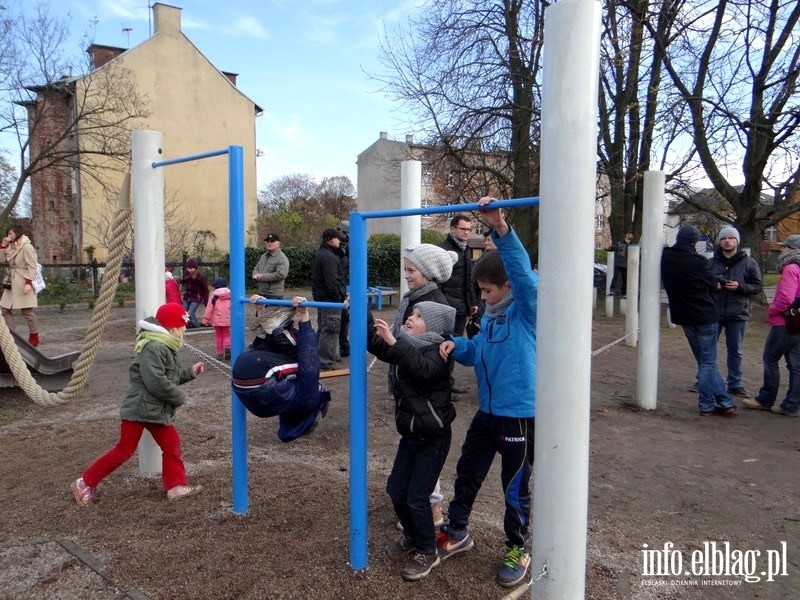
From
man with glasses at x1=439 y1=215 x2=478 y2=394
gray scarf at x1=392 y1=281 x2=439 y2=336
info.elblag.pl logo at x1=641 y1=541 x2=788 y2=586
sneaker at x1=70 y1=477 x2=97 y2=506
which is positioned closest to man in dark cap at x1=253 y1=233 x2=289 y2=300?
man with glasses at x1=439 y1=215 x2=478 y2=394

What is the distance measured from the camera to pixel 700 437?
518 cm

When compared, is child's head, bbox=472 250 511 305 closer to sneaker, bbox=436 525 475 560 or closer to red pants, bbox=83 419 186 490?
sneaker, bbox=436 525 475 560

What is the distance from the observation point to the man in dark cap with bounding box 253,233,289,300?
25.8 ft

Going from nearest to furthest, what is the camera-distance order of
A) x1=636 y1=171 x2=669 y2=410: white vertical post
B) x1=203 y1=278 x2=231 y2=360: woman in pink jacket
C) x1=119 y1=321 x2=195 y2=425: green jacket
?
x1=119 y1=321 x2=195 y2=425: green jacket, x1=636 y1=171 x2=669 y2=410: white vertical post, x1=203 y1=278 x2=231 y2=360: woman in pink jacket

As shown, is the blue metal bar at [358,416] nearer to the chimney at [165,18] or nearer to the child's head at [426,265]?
the child's head at [426,265]

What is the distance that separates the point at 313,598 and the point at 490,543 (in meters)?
0.96

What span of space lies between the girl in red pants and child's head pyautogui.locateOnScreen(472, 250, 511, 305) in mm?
1851

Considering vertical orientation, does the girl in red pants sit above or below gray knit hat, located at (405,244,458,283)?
below

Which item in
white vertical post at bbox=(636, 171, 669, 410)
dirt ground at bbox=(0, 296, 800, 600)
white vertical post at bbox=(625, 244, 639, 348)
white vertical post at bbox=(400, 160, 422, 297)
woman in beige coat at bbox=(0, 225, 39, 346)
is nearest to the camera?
dirt ground at bbox=(0, 296, 800, 600)

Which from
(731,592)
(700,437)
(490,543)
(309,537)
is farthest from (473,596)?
(700,437)

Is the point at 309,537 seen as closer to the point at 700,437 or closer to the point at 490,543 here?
the point at 490,543

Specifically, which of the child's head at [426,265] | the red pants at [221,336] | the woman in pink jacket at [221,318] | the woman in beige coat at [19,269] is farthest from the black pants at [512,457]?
the woman in beige coat at [19,269]

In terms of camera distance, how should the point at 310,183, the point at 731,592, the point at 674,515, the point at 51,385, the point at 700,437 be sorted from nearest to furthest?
the point at 731,592
the point at 674,515
the point at 700,437
the point at 51,385
the point at 310,183

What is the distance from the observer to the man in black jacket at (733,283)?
20.2 feet
